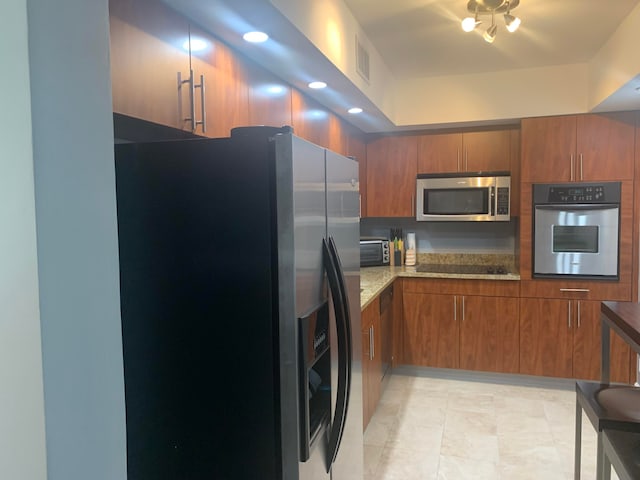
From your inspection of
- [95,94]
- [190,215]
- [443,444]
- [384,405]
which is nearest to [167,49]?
[190,215]

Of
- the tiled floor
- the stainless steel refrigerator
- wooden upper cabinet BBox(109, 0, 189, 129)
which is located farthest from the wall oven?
wooden upper cabinet BBox(109, 0, 189, 129)

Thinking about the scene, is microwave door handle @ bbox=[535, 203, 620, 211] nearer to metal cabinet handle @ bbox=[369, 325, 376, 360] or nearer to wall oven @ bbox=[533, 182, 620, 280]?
wall oven @ bbox=[533, 182, 620, 280]

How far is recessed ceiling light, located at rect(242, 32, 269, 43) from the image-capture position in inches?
71.6

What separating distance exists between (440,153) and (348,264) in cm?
267

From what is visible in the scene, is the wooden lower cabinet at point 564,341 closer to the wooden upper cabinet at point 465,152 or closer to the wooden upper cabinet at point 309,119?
the wooden upper cabinet at point 465,152

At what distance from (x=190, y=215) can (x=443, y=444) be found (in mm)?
2372

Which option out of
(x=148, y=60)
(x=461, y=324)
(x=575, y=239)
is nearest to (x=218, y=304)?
(x=148, y=60)

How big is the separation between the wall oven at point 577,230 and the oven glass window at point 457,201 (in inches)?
16.4

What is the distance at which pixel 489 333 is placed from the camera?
3885mm

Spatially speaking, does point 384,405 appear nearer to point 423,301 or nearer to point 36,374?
point 423,301

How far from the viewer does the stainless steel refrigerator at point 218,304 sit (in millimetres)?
1257

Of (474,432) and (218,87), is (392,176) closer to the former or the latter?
(474,432)

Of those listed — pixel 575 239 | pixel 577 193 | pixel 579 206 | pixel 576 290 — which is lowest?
pixel 576 290

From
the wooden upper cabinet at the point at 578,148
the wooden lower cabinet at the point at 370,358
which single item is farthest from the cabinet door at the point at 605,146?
the wooden lower cabinet at the point at 370,358
